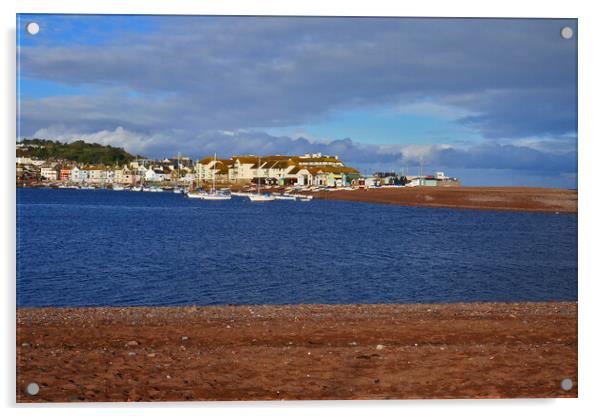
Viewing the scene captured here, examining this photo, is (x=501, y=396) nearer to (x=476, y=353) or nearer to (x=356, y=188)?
(x=476, y=353)

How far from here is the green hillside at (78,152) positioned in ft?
19.8

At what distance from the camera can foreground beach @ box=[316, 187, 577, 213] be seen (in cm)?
631

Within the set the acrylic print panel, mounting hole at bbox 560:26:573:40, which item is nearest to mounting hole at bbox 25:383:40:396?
the acrylic print panel

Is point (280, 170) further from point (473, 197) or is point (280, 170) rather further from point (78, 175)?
point (78, 175)

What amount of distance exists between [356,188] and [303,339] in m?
2.51

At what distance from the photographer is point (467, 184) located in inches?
266

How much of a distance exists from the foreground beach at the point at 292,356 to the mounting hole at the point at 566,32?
Result: 2.20m

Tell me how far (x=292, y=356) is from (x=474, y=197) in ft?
9.63

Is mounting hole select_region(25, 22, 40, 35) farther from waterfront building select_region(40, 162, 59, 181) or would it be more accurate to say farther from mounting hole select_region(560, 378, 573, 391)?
mounting hole select_region(560, 378, 573, 391)

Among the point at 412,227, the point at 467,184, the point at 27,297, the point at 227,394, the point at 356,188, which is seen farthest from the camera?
the point at 412,227

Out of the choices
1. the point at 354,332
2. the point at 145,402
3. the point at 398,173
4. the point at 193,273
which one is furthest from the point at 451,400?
the point at 193,273

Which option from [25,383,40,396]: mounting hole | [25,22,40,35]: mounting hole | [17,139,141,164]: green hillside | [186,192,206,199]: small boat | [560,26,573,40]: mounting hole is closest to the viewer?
[25,383,40,396]: mounting hole

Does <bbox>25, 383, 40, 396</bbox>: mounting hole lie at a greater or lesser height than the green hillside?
lesser

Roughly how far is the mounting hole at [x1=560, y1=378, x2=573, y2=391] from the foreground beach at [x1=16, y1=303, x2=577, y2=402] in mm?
34
